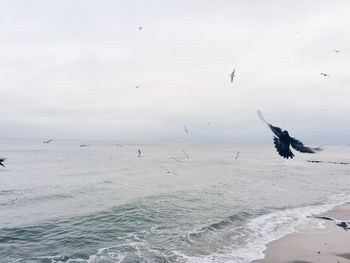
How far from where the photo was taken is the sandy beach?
2229cm

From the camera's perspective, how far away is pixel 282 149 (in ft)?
36.9

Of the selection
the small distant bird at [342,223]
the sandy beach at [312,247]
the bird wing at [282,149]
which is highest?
the bird wing at [282,149]

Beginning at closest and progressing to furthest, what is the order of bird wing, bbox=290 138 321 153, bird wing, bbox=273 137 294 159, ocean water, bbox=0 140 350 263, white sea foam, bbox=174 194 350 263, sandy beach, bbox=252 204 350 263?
bird wing, bbox=290 138 321 153
bird wing, bbox=273 137 294 159
white sea foam, bbox=174 194 350 263
sandy beach, bbox=252 204 350 263
ocean water, bbox=0 140 350 263

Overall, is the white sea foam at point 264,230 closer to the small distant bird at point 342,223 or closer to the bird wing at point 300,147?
the small distant bird at point 342,223

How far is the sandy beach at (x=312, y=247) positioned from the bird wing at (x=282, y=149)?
1259 cm

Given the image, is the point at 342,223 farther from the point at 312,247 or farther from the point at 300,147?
the point at 300,147

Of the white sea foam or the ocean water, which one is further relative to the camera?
the ocean water

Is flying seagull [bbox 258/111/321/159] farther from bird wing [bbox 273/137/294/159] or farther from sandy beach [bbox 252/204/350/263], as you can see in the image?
sandy beach [bbox 252/204/350/263]

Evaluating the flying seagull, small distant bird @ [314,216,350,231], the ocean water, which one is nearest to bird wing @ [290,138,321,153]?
the flying seagull

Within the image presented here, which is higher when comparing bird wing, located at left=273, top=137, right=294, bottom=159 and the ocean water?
bird wing, located at left=273, top=137, right=294, bottom=159

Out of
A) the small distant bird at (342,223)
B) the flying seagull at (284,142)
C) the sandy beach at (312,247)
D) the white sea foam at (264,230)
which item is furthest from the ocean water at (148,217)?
the flying seagull at (284,142)

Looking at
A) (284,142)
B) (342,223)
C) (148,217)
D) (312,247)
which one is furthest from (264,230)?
(284,142)

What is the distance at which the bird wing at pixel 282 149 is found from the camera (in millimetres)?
11000

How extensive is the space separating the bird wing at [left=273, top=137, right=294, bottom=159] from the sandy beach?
1259cm
